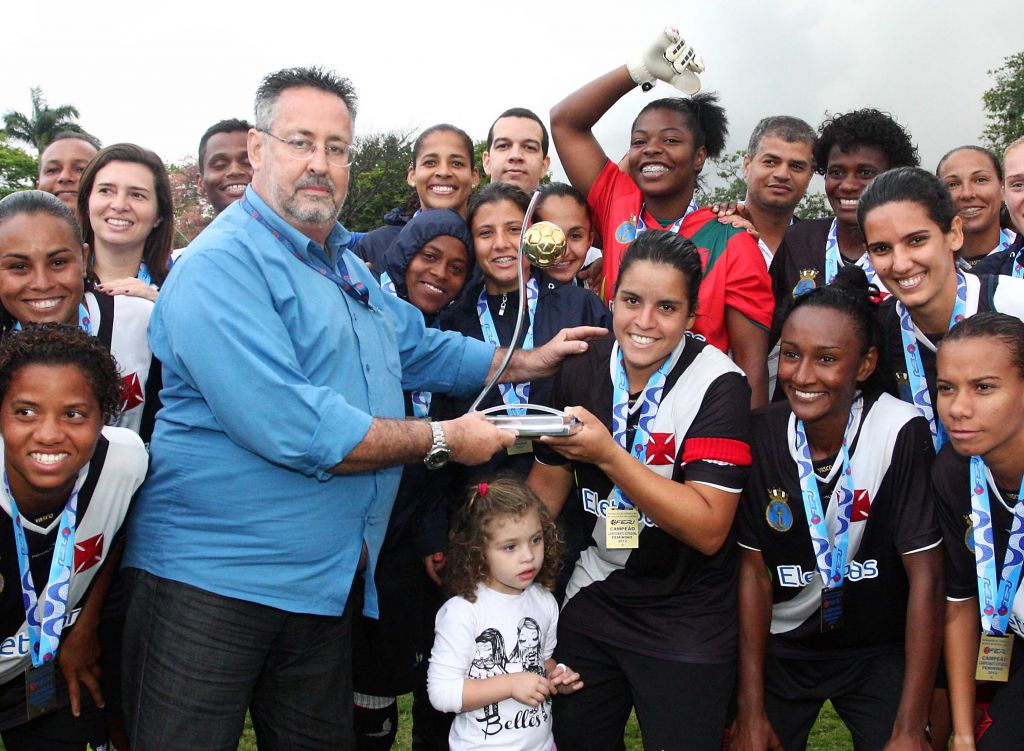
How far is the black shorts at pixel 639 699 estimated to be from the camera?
11.0 feet

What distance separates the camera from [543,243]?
3486mm

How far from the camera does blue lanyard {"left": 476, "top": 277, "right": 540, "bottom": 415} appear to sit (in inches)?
161

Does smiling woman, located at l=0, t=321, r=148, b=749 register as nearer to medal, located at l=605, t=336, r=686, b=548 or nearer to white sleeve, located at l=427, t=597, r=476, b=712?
white sleeve, located at l=427, t=597, r=476, b=712

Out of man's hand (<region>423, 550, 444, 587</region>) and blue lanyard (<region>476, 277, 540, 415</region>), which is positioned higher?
blue lanyard (<region>476, 277, 540, 415</region>)

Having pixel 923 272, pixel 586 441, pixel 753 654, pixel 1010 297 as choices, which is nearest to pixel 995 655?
pixel 753 654

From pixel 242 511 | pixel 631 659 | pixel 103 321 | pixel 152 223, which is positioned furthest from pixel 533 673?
pixel 152 223

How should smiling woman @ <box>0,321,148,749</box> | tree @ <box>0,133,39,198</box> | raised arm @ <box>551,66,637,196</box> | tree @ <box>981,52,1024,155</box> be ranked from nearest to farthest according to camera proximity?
smiling woman @ <box>0,321,148,749</box>, raised arm @ <box>551,66,637,196</box>, tree @ <box>981,52,1024,155</box>, tree @ <box>0,133,39,198</box>

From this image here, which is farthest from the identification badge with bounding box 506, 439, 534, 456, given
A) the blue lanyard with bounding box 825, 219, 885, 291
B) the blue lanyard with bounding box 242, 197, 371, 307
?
the blue lanyard with bounding box 825, 219, 885, 291

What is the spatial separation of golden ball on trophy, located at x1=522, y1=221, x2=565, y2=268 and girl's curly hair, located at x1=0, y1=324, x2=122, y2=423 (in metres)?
1.63

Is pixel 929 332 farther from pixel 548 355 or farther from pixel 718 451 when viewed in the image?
pixel 548 355

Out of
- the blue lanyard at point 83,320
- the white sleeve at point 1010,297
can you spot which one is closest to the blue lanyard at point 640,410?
the white sleeve at point 1010,297

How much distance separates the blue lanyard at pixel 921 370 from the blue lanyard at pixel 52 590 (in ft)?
10.9

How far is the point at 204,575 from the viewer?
304 cm

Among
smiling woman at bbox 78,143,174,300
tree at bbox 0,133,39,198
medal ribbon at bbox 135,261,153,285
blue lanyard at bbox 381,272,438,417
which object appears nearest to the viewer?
blue lanyard at bbox 381,272,438,417
